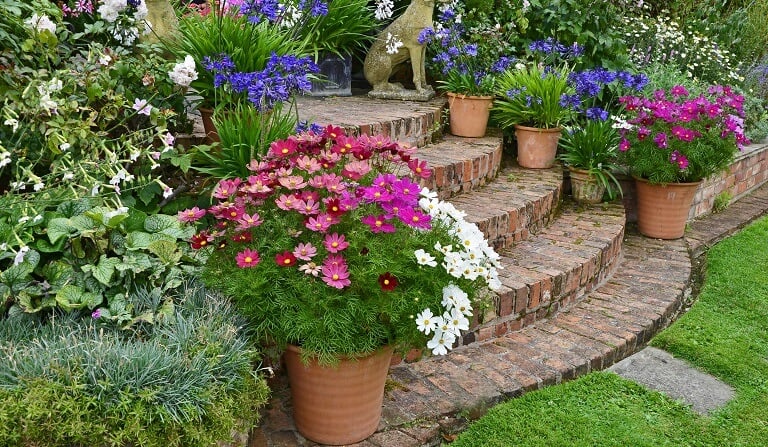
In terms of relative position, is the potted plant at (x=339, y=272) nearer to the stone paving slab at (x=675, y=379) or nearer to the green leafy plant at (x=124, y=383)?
the green leafy plant at (x=124, y=383)

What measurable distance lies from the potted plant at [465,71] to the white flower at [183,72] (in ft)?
8.15

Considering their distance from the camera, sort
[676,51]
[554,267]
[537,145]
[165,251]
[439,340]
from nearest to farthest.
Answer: [439,340]
[165,251]
[554,267]
[537,145]
[676,51]

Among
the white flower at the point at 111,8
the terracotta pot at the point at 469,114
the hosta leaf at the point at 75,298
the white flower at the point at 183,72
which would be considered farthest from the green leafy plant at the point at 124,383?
the terracotta pot at the point at 469,114

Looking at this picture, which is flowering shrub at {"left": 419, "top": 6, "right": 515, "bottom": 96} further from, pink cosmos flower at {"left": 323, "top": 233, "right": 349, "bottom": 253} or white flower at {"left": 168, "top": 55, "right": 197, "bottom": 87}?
pink cosmos flower at {"left": 323, "top": 233, "right": 349, "bottom": 253}

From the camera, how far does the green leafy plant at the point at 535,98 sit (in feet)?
16.1

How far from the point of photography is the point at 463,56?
5.20 metres

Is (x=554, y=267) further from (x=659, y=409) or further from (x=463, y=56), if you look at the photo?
(x=463, y=56)

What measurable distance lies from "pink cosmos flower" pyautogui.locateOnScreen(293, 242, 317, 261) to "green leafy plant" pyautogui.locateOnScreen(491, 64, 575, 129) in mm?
3046

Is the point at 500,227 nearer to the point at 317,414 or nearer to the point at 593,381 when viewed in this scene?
the point at 593,381

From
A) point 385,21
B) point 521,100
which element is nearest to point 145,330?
point 521,100

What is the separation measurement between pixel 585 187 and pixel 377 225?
3.07 meters

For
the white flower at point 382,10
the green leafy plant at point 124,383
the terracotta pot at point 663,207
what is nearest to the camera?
the green leafy plant at point 124,383

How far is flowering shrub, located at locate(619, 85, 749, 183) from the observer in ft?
15.1

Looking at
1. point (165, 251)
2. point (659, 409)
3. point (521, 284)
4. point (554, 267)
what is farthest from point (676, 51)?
point (165, 251)
